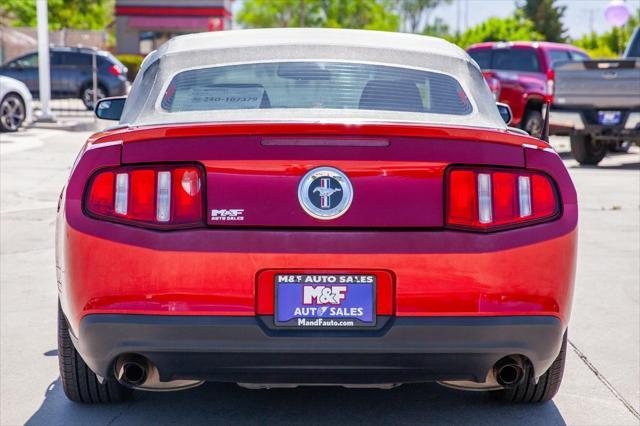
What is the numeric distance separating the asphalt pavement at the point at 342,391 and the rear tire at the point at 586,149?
8.74 metres

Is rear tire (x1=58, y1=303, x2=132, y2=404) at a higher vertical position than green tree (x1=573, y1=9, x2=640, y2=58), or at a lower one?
lower

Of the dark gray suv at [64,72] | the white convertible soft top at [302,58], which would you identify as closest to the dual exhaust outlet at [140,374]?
the white convertible soft top at [302,58]

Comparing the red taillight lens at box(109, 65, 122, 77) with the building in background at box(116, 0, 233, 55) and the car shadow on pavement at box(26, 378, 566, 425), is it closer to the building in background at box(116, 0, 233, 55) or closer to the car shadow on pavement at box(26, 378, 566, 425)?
the car shadow on pavement at box(26, 378, 566, 425)

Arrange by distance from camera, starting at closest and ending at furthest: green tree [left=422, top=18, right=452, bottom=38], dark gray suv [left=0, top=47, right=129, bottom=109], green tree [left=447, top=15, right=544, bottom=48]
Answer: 1. dark gray suv [left=0, top=47, right=129, bottom=109]
2. green tree [left=447, top=15, right=544, bottom=48]
3. green tree [left=422, top=18, right=452, bottom=38]

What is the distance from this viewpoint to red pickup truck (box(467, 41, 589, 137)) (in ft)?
65.2

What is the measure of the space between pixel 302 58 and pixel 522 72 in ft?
53.5

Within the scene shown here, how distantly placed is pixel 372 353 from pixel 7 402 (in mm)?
1822

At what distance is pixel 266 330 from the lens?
3758 mm

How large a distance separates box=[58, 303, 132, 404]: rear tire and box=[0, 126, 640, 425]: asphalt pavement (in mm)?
47

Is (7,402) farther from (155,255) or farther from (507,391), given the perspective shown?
(507,391)

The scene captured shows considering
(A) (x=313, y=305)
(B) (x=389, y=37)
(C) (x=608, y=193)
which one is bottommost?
(C) (x=608, y=193)

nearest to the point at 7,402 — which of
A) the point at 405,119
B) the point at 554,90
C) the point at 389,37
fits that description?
the point at 405,119

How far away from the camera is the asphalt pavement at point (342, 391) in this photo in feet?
15.0

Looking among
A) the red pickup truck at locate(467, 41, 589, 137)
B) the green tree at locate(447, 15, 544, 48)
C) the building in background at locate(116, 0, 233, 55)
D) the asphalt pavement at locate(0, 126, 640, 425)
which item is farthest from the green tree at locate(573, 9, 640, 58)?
the asphalt pavement at locate(0, 126, 640, 425)
